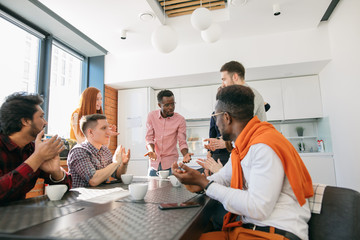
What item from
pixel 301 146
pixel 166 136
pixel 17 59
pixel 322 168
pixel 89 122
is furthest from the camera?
pixel 301 146

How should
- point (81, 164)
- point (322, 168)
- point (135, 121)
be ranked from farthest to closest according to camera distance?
point (135, 121) → point (322, 168) → point (81, 164)

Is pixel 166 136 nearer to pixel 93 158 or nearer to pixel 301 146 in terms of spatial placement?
pixel 93 158

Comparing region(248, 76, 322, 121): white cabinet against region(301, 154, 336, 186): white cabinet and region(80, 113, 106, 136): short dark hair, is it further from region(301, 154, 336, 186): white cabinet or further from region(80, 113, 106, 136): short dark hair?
region(80, 113, 106, 136): short dark hair

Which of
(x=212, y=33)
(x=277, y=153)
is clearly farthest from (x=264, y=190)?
(x=212, y=33)

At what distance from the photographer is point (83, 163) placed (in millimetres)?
1411

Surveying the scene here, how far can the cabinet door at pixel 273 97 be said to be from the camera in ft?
13.3

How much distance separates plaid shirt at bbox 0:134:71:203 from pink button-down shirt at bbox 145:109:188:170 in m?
1.23

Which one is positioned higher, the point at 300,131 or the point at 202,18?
the point at 202,18

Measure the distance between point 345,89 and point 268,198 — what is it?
294 centimetres

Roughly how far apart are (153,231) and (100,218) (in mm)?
213

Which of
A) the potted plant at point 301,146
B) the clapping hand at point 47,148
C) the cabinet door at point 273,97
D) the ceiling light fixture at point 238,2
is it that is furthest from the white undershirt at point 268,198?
the potted plant at point 301,146

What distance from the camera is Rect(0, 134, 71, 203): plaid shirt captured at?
0.94 metres

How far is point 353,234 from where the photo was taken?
710mm

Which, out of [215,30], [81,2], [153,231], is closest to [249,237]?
[153,231]
